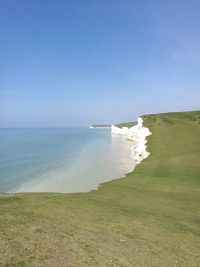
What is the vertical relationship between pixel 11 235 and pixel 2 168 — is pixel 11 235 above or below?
above

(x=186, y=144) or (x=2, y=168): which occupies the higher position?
(x=186, y=144)

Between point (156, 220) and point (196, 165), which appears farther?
point (196, 165)

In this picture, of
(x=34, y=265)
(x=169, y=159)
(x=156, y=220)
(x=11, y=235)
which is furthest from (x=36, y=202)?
(x=169, y=159)

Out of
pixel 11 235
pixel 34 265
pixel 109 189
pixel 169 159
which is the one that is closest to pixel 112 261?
pixel 34 265

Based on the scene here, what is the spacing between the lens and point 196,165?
3622 centimetres

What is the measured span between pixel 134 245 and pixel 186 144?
44.1m

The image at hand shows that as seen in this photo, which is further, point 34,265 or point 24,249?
point 24,249

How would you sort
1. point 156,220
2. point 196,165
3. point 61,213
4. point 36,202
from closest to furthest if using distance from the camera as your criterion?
point 61,213 → point 156,220 → point 36,202 → point 196,165

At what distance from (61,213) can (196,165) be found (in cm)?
2595

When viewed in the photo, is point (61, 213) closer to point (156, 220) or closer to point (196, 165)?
point (156, 220)

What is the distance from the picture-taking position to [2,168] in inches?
2002

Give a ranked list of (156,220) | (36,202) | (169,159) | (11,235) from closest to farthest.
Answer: (11,235)
(156,220)
(36,202)
(169,159)

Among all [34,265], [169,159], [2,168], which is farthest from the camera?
[2,168]

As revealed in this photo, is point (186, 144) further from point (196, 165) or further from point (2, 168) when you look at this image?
point (2, 168)
